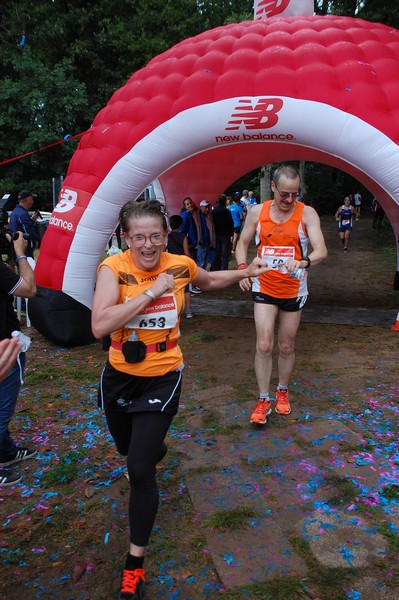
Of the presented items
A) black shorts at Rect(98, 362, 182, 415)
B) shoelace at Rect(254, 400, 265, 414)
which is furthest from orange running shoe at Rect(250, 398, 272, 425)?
black shorts at Rect(98, 362, 182, 415)

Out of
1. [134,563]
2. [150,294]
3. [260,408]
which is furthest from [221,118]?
[134,563]

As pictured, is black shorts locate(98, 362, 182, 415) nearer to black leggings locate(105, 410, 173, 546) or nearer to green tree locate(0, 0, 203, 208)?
black leggings locate(105, 410, 173, 546)

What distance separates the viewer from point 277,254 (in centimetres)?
391

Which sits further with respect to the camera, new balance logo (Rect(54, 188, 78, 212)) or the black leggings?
new balance logo (Rect(54, 188, 78, 212))

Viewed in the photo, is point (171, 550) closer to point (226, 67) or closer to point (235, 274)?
point (235, 274)

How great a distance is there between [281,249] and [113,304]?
6.39 feet

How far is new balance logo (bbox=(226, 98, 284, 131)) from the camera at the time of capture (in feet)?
18.6

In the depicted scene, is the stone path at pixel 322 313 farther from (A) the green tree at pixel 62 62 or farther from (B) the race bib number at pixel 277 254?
(A) the green tree at pixel 62 62

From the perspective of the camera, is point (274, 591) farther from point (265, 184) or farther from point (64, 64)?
point (64, 64)

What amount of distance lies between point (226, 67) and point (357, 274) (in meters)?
6.75

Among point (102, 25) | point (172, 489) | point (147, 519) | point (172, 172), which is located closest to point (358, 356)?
point (172, 489)

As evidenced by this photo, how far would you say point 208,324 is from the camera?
7305mm

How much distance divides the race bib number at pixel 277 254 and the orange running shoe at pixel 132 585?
7.77 feet

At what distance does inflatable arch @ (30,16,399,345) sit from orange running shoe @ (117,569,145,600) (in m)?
4.27
